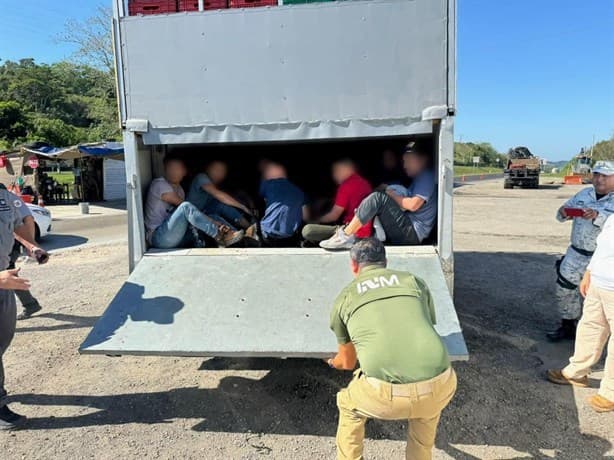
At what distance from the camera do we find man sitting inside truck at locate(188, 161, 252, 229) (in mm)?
4918

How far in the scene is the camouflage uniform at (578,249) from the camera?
4160mm

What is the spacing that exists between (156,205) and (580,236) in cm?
408

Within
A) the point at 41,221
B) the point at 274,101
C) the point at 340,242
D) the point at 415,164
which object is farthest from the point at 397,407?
the point at 41,221

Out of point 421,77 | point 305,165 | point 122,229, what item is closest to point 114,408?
point 421,77

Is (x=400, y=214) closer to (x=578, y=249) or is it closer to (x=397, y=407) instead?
(x=578, y=249)

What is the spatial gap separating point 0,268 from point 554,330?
542 cm

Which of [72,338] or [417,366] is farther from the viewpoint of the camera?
[72,338]

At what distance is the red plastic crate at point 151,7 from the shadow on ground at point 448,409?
321 cm

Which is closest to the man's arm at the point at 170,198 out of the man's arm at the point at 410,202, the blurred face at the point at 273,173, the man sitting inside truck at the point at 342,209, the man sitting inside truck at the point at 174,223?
the man sitting inside truck at the point at 174,223

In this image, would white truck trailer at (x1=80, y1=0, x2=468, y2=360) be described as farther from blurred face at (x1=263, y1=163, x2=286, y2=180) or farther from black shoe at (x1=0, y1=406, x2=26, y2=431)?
blurred face at (x1=263, y1=163, x2=286, y2=180)

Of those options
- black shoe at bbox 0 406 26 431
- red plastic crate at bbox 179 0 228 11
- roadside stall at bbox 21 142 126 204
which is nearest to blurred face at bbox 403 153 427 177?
red plastic crate at bbox 179 0 228 11

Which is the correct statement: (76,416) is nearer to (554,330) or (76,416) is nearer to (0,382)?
(0,382)

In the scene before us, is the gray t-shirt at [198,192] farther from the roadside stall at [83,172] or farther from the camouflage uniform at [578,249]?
the roadside stall at [83,172]

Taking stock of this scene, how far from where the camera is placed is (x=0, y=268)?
11.6 ft
